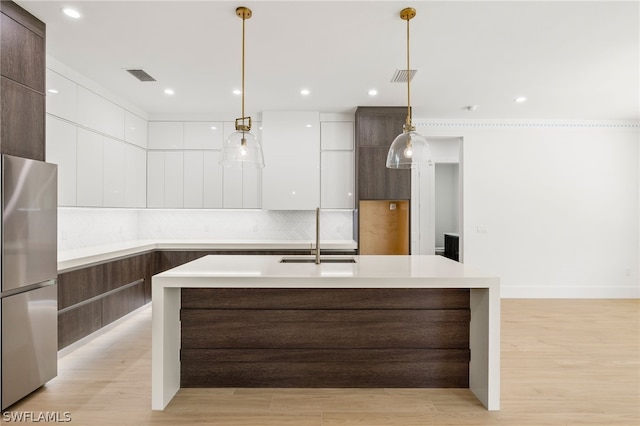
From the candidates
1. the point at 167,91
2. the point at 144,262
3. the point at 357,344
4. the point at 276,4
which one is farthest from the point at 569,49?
the point at 144,262

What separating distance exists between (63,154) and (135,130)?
1475mm

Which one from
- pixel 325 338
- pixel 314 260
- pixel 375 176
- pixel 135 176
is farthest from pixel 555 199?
pixel 135 176

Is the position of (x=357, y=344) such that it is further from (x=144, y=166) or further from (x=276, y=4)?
(x=144, y=166)

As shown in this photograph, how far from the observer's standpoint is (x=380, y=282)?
2.38 metres

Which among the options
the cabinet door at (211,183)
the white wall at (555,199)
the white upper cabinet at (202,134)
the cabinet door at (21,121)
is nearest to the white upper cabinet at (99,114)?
the white upper cabinet at (202,134)

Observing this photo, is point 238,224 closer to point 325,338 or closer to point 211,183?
point 211,183

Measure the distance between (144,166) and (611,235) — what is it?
6902 mm

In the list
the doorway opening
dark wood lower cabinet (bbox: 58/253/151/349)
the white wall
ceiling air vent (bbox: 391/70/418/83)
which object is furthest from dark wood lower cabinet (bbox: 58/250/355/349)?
the doorway opening

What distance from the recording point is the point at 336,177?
5.27 metres

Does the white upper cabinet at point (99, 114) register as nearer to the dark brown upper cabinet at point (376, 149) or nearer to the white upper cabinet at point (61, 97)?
the white upper cabinet at point (61, 97)

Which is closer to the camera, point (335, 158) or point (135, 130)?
point (135, 130)

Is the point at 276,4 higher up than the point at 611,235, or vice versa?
the point at 276,4

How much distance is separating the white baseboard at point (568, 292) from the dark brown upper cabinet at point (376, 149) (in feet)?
7.83

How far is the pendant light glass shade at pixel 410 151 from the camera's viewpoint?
2.59 m
